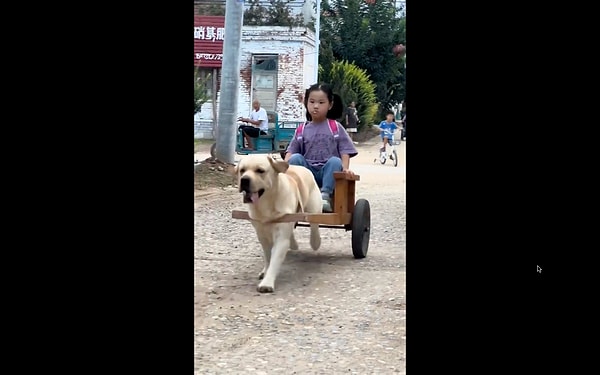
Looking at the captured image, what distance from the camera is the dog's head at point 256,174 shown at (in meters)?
4.48

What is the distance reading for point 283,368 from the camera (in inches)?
125

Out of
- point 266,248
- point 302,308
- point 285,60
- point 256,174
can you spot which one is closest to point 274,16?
point 285,60

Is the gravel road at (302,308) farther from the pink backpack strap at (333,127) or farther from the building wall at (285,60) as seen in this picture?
the building wall at (285,60)

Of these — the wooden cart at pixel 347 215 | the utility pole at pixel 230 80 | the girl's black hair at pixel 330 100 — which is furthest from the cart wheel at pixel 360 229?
the utility pole at pixel 230 80

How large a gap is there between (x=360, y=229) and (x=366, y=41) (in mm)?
15363

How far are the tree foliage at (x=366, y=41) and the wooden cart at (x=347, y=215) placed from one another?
1390cm

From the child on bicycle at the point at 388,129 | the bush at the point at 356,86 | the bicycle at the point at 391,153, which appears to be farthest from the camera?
the bush at the point at 356,86

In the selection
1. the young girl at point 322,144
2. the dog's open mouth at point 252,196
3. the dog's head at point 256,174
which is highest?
the young girl at point 322,144

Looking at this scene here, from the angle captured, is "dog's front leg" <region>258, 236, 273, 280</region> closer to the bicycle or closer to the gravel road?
the gravel road

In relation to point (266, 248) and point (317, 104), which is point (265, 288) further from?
point (317, 104)
